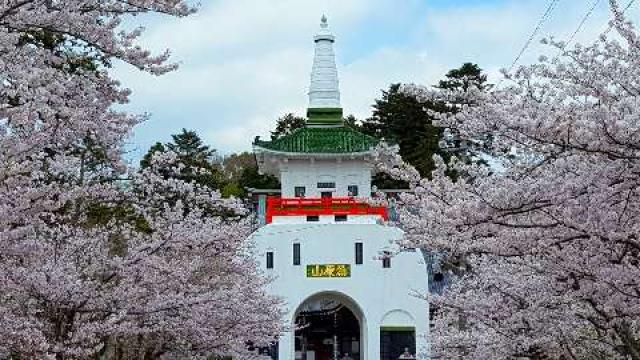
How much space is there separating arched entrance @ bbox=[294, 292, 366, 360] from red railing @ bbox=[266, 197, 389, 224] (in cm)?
679

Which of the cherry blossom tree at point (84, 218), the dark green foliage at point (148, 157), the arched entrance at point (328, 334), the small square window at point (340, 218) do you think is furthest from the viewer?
the arched entrance at point (328, 334)

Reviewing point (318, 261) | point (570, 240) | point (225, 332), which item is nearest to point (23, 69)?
point (570, 240)

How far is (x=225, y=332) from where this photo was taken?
1398 cm

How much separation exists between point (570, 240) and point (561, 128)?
128cm

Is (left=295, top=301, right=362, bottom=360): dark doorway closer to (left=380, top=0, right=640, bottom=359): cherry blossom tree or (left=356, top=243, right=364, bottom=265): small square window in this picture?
(left=356, top=243, right=364, bottom=265): small square window

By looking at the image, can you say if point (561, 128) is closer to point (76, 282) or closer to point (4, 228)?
point (4, 228)

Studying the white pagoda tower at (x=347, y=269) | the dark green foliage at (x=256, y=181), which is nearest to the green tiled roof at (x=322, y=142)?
the white pagoda tower at (x=347, y=269)

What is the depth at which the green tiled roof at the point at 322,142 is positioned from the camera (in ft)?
111

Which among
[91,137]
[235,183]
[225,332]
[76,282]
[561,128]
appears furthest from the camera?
[235,183]

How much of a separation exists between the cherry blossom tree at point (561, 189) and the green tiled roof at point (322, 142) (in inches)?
969

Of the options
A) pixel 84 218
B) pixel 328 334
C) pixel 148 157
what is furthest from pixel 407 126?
pixel 84 218

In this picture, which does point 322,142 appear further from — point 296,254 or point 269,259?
point 269,259

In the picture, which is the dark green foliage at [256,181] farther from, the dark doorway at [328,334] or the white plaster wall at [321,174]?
the white plaster wall at [321,174]

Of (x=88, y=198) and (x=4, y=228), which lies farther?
(x=88, y=198)
